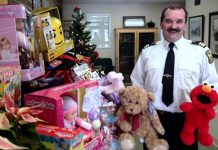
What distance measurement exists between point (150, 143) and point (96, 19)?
7.96m

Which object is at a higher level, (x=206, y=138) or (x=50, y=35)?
(x=50, y=35)

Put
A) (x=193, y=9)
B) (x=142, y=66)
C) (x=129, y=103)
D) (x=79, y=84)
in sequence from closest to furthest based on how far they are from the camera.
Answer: (x=79, y=84), (x=129, y=103), (x=142, y=66), (x=193, y=9)

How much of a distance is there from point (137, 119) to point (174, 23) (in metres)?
0.68

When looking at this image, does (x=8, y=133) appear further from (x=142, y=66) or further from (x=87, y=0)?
(x=87, y=0)

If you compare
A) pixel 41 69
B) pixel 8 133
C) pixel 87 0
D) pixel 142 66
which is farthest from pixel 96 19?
pixel 8 133

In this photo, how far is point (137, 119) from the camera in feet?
3.98

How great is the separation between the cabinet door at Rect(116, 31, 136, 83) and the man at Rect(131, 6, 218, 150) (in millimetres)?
6641

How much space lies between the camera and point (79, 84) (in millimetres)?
990

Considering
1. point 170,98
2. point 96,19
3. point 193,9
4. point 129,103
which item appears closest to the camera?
point 129,103

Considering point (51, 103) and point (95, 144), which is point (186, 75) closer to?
point (95, 144)

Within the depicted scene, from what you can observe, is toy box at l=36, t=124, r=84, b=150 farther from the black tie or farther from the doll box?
the black tie

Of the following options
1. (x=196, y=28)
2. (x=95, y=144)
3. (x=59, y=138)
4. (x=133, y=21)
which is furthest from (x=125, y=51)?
(x=59, y=138)

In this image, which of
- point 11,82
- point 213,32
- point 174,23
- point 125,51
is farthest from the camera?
point 125,51

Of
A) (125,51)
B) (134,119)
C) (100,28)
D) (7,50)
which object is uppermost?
(100,28)
